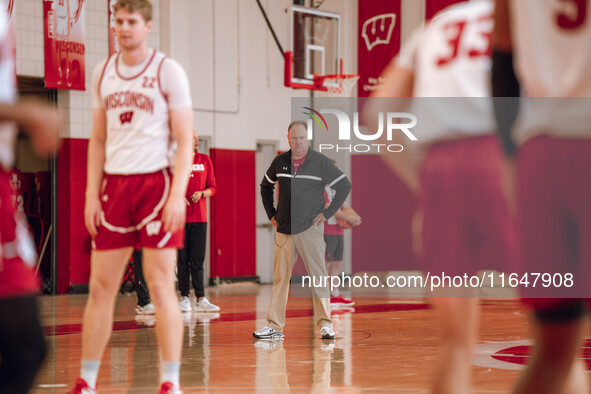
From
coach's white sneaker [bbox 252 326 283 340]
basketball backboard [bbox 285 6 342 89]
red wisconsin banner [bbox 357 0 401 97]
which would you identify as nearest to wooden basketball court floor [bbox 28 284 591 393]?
coach's white sneaker [bbox 252 326 283 340]

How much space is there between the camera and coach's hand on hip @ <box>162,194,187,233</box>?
4.26 meters

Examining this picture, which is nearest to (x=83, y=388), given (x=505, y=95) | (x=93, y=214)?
(x=93, y=214)

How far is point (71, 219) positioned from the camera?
14.2 metres

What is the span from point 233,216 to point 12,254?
46.8 ft

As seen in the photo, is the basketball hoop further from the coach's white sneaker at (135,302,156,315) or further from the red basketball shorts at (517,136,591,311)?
the red basketball shorts at (517,136,591,311)

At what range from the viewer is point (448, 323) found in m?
2.45

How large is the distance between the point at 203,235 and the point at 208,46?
21.9 ft

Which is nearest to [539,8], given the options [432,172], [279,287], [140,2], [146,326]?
[432,172]

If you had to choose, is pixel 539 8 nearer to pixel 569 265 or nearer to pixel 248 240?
pixel 569 265

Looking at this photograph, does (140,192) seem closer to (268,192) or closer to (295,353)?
(295,353)

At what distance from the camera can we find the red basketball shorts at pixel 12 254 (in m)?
2.36

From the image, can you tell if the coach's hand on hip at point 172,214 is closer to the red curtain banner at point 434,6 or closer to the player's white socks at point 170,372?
the player's white socks at point 170,372

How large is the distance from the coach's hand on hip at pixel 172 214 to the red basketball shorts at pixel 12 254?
5.93 feet

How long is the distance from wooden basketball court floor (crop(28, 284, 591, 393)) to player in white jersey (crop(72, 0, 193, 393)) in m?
0.95
